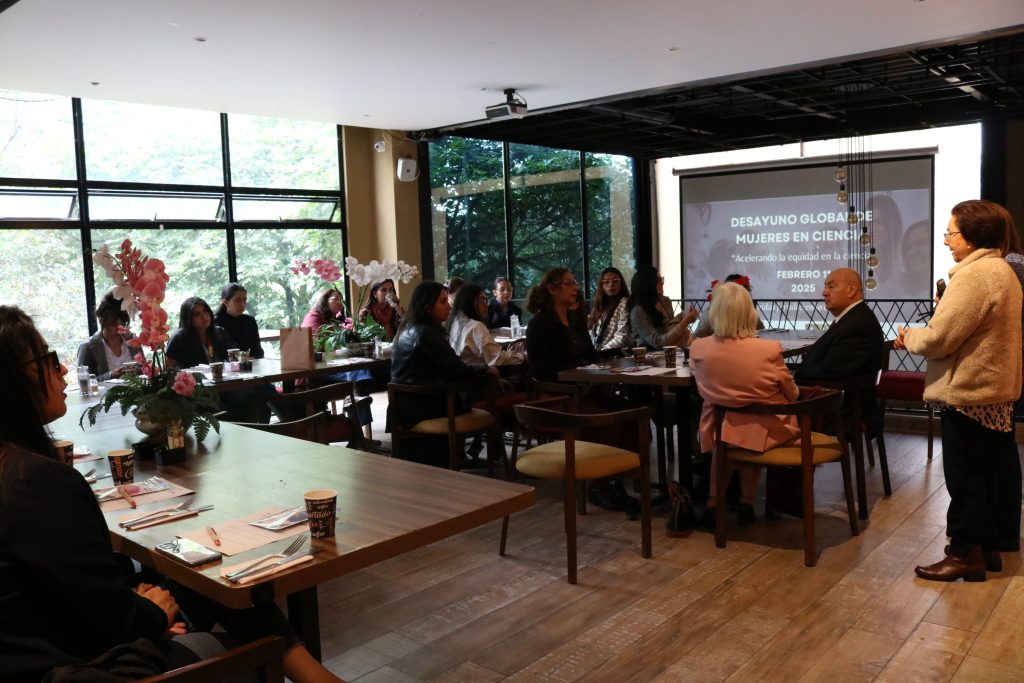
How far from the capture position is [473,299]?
220 inches

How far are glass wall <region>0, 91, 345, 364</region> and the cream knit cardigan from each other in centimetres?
595

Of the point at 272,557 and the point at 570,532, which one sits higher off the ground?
the point at 272,557

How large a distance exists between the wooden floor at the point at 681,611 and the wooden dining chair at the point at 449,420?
67 centimetres

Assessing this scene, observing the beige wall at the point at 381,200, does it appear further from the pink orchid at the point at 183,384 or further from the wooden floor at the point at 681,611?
the pink orchid at the point at 183,384

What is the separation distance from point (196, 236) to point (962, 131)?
8.99m

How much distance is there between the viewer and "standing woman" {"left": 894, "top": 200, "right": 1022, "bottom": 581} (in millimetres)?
3232

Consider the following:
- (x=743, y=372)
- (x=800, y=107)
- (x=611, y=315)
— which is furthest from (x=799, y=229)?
(x=743, y=372)

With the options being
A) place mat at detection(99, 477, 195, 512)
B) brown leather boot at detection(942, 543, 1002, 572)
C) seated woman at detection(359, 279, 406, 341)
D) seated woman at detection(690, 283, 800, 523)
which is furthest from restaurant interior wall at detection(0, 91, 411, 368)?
brown leather boot at detection(942, 543, 1002, 572)

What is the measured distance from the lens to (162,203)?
25.6 ft

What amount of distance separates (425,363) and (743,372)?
6.09 ft

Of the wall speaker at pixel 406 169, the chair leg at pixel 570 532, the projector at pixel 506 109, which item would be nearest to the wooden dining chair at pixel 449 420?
the chair leg at pixel 570 532

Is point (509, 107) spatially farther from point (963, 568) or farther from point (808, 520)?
point (963, 568)

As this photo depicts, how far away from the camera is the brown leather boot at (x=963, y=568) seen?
340 centimetres

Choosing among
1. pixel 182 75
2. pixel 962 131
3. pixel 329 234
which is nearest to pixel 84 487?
pixel 182 75
